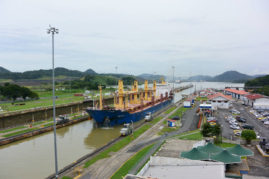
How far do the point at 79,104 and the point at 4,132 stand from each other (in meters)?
20.7

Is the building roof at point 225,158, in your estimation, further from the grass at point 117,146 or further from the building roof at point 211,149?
the grass at point 117,146

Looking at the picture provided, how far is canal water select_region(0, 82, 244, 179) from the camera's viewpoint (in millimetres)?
16325

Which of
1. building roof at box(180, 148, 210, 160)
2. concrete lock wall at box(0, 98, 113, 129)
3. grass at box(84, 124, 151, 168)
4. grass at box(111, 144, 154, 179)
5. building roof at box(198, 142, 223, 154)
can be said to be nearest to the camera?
building roof at box(180, 148, 210, 160)

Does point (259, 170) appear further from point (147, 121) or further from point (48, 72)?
point (48, 72)

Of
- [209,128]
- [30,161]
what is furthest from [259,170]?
[30,161]

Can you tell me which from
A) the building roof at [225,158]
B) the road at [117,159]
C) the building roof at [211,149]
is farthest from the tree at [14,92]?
the building roof at [225,158]

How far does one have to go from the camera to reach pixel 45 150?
69.8ft

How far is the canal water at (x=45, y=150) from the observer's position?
16325 millimetres

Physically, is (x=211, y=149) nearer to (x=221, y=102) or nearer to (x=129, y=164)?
(x=129, y=164)

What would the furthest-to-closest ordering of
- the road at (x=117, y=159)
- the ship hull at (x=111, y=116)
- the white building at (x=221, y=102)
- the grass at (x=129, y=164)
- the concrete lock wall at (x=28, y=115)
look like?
the white building at (x=221, y=102) < the concrete lock wall at (x=28, y=115) < the ship hull at (x=111, y=116) < the road at (x=117, y=159) < the grass at (x=129, y=164)

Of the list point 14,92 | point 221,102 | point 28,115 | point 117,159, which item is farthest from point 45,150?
point 221,102

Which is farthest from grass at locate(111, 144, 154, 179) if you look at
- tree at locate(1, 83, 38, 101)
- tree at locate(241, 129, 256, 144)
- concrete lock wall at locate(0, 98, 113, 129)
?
tree at locate(1, 83, 38, 101)

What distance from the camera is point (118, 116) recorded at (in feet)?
102

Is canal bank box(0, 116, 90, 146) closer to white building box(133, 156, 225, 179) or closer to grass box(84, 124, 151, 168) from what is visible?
grass box(84, 124, 151, 168)
